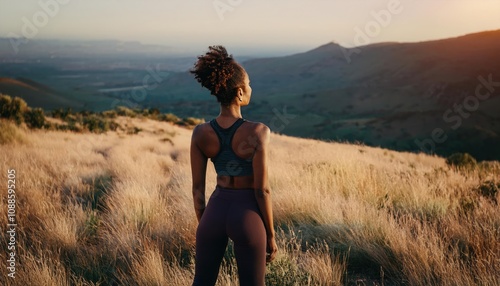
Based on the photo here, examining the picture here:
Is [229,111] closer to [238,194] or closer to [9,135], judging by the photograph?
[238,194]

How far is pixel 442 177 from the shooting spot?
809 centimetres

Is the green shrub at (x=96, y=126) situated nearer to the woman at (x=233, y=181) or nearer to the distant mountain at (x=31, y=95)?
the woman at (x=233, y=181)

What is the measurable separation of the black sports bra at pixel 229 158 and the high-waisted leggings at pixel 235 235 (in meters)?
0.12

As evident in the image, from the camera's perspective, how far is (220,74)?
99.4 inches

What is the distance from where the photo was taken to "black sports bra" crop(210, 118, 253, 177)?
2518mm

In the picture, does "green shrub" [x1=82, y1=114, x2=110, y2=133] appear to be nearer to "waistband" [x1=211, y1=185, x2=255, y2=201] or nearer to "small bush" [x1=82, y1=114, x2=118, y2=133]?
"small bush" [x1=82, y1=114, x2=118, y2=133]

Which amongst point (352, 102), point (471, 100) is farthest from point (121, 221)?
point (352, 102)

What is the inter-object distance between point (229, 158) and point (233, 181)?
0.16 m

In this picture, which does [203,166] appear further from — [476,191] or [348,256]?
[476,191]

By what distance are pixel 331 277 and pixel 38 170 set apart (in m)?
7.20

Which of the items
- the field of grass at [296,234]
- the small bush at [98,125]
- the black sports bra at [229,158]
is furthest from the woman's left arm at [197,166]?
the small bush at [98,125]

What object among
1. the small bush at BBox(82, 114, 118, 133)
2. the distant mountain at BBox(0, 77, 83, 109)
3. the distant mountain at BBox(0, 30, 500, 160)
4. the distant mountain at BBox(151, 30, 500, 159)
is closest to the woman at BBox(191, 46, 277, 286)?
the small bush at BBox(82, 114, 118, 133)

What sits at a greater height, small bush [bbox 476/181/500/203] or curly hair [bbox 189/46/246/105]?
curly hair [bbox 189/46/246/105]

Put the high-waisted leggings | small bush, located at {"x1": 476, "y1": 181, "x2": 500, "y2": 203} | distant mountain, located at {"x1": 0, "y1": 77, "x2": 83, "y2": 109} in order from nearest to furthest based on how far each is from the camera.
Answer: the high-waisted leggings → small bush, located at {"x1": 476, "y1": 181, "x2": 500, "y2": 203} → distant mountain, located at {"x1": 0, "y1": 77, "x2": 83, "y2": 109}
